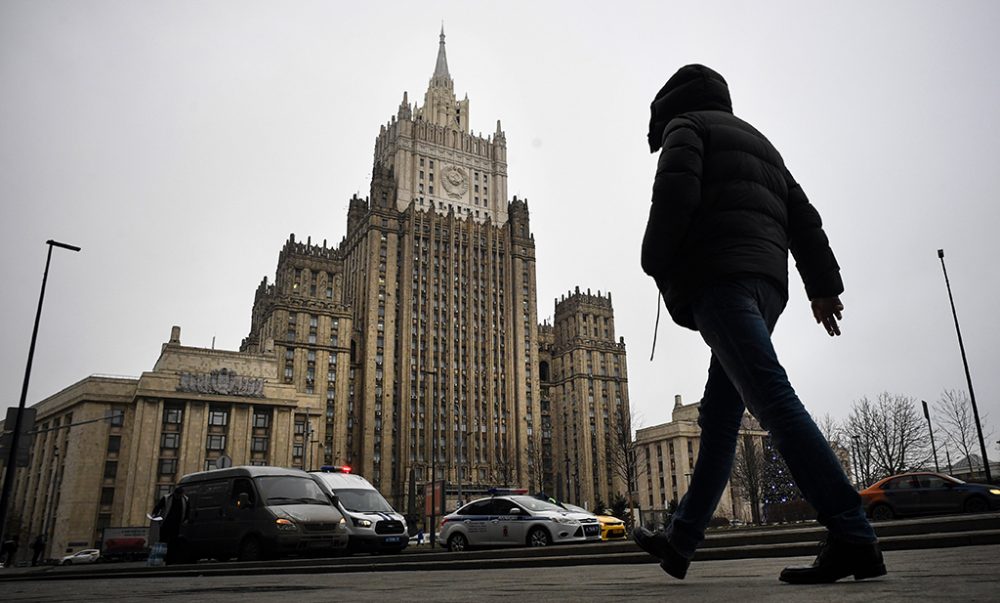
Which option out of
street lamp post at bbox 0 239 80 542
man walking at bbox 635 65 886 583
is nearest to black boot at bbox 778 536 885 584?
man walking at bbox 635 65 886 583

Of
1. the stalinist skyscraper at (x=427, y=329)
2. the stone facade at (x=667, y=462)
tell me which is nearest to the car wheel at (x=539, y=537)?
the stalinist skyscraper at (x=427, y=329)

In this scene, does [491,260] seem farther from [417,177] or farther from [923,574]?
[923,574]

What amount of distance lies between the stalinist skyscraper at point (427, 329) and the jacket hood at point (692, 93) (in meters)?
70.6

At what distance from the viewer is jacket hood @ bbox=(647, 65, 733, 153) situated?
145 inches

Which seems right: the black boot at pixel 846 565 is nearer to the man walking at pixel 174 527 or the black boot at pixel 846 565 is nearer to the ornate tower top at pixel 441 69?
the man walking at pixel 174 527

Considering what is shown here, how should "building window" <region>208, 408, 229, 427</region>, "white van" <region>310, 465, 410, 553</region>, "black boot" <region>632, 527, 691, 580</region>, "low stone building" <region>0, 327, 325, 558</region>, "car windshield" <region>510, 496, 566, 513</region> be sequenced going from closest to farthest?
"black boot" <region>632, 527, 691, 580</region> → "white van" <region>310, 465, 410, 553</region> → "car windshield" <region>510, 496, 566, 513</region> → "low stone building" <region>0, 327, 325, 558</region> → "building window" <region>208, 408, 229, 427</region>

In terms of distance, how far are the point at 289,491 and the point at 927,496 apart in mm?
13307

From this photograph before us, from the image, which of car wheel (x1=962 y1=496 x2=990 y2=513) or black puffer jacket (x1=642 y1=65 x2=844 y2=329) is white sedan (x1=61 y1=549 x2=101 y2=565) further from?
black puffer jacket (x1=642 y1=65 x2=844 y2=329)

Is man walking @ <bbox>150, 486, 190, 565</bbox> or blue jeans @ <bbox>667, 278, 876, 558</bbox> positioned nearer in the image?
blue jeans @ <bbox>667, 278, 876, 558</bbox>

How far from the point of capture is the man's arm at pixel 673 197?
3.12 meters

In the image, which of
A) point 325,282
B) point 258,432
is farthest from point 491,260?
point 258,432

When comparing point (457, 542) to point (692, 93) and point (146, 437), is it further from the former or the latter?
point (146, 437)

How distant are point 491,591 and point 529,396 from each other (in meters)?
88.3

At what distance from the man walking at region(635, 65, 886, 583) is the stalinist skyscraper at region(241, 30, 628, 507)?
70622 mm
